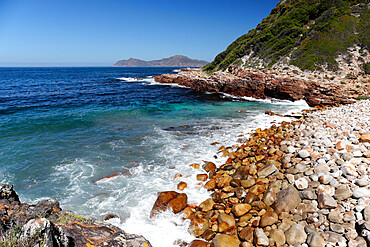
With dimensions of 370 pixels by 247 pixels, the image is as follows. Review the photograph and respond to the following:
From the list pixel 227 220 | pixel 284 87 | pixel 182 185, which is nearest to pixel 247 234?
pixel 227 220

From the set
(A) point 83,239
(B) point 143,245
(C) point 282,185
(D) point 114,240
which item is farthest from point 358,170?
(A) point 83,239

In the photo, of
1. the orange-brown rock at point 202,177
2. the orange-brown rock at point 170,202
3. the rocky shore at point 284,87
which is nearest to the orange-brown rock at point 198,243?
the orange-brown rock at point 170,202

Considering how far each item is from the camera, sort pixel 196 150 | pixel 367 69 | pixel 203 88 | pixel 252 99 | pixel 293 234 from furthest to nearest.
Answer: pixel 203 88 → pixel 252 99 → pixel 367 69 → pixel 196 150 → pixel 293 234

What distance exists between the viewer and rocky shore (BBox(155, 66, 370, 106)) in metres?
24.3

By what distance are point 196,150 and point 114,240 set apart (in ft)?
29.2

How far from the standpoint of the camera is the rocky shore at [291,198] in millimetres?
5211

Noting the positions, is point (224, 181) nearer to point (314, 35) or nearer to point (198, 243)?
point (198, 243)

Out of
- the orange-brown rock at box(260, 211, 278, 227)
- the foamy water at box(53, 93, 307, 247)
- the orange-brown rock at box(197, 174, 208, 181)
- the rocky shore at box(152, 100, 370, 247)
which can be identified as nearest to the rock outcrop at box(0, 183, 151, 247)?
the foamy water at box(53, 93, 307, 247)

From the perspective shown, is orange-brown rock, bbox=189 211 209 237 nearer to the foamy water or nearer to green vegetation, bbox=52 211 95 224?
the foamy water

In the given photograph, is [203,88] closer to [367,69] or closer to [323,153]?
[367,69]

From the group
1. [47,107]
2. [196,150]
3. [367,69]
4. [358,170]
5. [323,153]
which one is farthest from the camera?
[367,69]

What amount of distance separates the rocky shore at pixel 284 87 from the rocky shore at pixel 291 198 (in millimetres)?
18133

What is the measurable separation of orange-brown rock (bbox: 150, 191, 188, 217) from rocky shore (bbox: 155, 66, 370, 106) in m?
26.4

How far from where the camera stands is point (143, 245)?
175 inches
